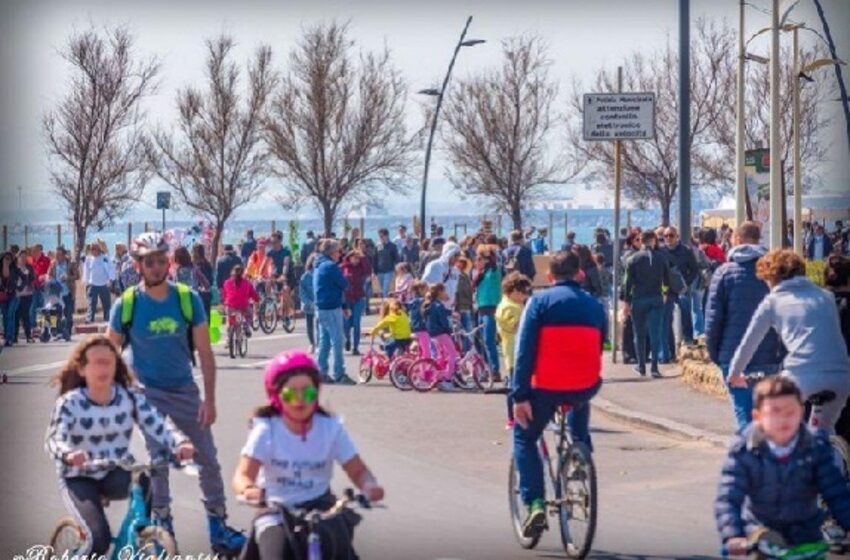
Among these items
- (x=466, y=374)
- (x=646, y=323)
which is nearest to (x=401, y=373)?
(x=466, y=374)

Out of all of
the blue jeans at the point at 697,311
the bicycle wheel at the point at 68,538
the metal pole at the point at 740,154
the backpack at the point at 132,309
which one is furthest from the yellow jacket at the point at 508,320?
the bicycle wheel at the point at 68,538

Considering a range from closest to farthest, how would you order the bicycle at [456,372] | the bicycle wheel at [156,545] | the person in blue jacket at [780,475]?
the person in blue jacket at [780,475]
the bicycle wheel at [156,545]
the bicycle at [456,372]

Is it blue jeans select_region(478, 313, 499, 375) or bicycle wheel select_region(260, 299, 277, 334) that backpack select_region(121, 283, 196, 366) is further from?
bicycle wheel select_region(260, 299, 277, 334)

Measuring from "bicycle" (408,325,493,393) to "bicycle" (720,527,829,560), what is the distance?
15.2 meters

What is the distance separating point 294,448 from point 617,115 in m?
15.6

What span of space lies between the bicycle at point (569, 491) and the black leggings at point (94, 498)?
9.37 feet

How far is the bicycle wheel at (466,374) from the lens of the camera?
22766 millimetres

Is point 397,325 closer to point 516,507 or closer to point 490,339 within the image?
point 490,339

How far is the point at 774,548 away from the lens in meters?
7.37

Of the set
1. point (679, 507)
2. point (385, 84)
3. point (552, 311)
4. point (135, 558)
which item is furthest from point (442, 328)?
point (385, 84)

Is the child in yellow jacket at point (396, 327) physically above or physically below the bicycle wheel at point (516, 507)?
above

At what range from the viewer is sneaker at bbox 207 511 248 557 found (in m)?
10.5

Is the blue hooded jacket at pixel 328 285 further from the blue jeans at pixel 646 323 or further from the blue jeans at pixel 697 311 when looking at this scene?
the blue jeans at pixel 697 311

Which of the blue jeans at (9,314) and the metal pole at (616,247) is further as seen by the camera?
the blue jeans at (9,314)
